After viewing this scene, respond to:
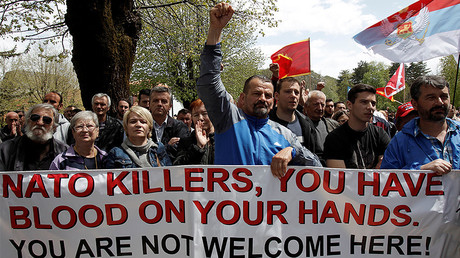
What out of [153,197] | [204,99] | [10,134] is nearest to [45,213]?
[153,197]

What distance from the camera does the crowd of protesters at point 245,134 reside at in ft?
7.77

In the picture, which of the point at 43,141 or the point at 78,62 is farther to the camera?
the point at 78,62

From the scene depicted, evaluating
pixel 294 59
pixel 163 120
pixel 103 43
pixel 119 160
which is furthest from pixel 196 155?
pixel 103 43

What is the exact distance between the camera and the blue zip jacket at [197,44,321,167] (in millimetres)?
2293

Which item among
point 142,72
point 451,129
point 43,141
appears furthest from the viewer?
point 142,72

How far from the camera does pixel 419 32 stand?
4.62 metres

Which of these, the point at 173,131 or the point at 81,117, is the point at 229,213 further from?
the point at 173,131

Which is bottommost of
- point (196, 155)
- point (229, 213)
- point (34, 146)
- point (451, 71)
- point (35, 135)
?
point (229, 213)

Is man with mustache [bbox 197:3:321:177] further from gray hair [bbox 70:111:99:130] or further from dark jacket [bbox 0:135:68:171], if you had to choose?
dark jacket [bbox 0:135:68:171]

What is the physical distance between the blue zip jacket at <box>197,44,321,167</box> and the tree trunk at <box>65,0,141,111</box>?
4.59 meters

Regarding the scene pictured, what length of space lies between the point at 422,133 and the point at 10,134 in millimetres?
7510

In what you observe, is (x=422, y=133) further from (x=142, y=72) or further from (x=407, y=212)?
(x=142, y=72)

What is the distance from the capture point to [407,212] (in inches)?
95.7

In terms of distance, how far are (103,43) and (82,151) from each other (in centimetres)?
372
